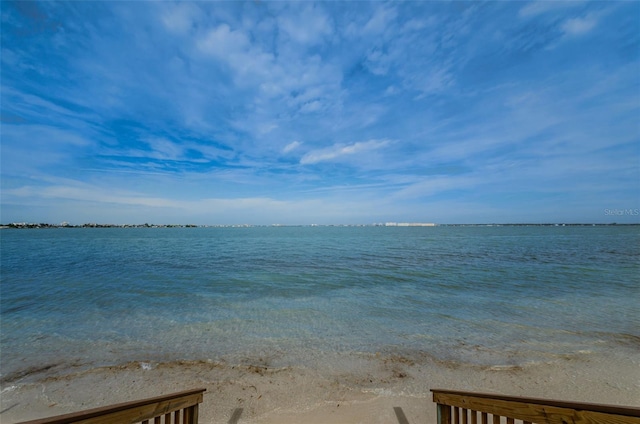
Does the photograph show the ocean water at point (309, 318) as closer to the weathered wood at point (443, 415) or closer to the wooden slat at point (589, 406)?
the weathered wood at point (443, 415)

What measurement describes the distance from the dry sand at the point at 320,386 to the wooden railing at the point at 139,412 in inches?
81.7

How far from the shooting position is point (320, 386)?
563 cm

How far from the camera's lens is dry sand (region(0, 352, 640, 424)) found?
4.87 m

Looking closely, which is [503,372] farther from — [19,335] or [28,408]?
[19,335]

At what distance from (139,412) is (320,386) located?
420cm

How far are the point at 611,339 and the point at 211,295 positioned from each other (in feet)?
48.4

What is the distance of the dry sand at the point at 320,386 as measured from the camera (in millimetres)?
4867

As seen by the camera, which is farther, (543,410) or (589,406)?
(543,410)

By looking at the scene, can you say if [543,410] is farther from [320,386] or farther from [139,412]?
[320,386]

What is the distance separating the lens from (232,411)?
4863mm

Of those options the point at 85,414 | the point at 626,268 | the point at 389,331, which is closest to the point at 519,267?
the point at 626,268

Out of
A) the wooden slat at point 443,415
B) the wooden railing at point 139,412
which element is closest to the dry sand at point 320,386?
the wooden slat at point 443,415

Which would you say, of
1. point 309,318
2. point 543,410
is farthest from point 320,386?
point 543,410

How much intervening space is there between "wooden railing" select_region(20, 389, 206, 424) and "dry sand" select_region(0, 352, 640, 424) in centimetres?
208
